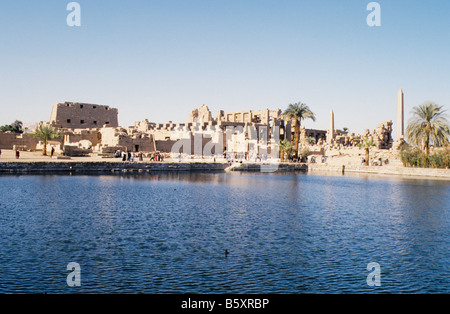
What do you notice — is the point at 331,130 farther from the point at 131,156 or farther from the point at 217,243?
the point at 217,243

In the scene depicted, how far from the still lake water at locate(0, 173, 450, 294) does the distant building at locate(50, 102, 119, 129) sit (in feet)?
142

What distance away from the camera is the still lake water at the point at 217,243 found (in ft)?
28.5

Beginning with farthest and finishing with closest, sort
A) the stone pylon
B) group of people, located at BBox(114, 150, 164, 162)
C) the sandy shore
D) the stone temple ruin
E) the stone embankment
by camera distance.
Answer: the stone pylon, the stone temple ruin, group of people, located at BBox(114, 150, 164, 162), the sandy shore, the stone embankment

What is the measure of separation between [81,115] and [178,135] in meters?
17.8

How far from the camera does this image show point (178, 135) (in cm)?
5741

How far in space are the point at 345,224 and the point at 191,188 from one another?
12991mm

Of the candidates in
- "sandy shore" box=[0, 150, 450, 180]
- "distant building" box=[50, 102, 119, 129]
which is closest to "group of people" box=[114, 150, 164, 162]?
"sandy shore" box=[0, 150, 450, 180]

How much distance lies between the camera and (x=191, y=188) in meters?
26.4

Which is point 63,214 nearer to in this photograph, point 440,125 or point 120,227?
point 120,227

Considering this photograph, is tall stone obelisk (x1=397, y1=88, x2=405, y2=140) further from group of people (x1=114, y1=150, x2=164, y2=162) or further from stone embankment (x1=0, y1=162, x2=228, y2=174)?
group of people (x1=114, y1=150, x2=164, y2=162)

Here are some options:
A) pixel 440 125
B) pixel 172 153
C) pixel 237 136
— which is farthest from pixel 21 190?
pixel 237 136

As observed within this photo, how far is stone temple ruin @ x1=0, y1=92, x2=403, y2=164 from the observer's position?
48.4 metres

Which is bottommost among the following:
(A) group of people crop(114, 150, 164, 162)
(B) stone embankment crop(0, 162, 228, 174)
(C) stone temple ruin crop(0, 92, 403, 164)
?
(B) stone embankment crop(0, 162, 228, 174)

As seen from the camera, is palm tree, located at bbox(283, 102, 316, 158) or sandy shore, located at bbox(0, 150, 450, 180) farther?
palm tree, located at bbox(283, 102, 316, 158)
